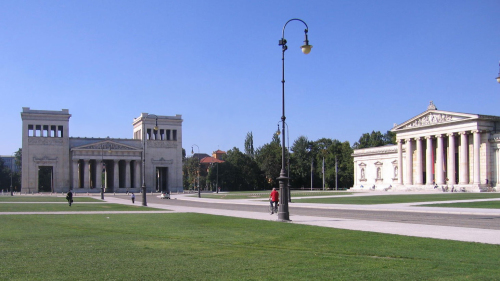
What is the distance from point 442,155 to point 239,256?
3425 inches

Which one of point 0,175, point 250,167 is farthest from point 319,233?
point 0,175

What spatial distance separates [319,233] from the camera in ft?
62.3

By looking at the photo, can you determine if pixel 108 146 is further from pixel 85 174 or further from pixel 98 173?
pixel 85 174

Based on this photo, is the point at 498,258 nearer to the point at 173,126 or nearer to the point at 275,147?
the point at 173,126

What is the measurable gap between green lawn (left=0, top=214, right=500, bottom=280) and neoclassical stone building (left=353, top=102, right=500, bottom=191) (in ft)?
243

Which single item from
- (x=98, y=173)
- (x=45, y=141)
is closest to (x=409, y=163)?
(x=98, y=173)

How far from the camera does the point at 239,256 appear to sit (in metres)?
13.0

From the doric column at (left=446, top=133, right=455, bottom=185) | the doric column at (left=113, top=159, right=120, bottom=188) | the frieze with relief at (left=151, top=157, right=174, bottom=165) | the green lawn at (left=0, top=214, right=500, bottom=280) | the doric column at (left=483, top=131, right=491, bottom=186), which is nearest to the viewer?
the green lawn at (left=0, top=214, right=500, bottom=280)

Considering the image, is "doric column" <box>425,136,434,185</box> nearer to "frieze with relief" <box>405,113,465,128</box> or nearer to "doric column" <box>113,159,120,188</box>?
"frieze with relief" <box>405,113,465,128</box>

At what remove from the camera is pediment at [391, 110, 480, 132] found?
8694cm

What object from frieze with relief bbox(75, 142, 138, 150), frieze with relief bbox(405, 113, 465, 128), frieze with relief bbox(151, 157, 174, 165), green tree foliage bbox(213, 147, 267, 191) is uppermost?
frieze with relief bbox(405, 113, 465, 128)

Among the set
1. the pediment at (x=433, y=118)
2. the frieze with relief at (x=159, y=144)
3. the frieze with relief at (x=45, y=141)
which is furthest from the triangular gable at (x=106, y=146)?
the pediment at (x=433, y=118)

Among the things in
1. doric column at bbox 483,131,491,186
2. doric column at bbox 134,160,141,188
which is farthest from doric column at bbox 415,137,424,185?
doric column at bbox 134,160,141,188

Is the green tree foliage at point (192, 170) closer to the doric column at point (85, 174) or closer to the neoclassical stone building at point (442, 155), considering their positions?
the doric column at point (85, 174)
